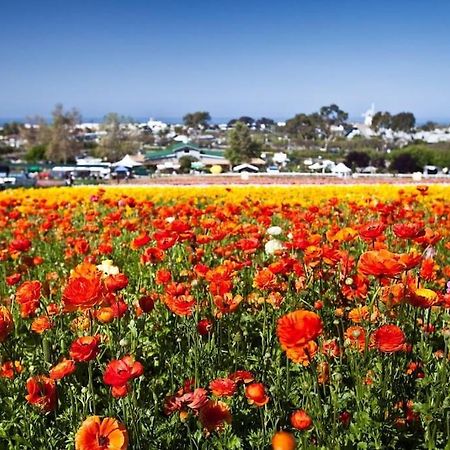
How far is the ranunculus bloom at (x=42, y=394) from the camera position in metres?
1.81

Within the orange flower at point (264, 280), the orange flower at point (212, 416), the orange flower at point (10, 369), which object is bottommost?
the orange flower at point (10, 369)

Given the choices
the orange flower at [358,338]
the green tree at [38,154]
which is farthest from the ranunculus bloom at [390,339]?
the green tree at [38,154]

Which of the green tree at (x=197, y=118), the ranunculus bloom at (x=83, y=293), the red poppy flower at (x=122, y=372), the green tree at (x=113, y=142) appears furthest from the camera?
the green tree at (x=197, y=118)

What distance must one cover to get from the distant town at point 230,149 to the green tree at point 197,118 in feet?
0.77

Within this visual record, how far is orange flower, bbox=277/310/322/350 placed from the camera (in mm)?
1577

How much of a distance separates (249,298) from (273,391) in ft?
3.63

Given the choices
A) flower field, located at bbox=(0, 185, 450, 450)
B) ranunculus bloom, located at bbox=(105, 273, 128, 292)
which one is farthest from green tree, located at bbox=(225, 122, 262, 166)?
ranunculus bloom, located at bbox=(105, 273, 128, 292)

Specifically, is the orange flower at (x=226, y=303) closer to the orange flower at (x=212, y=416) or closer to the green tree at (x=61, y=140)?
the orange flower at (x=212, y=416)

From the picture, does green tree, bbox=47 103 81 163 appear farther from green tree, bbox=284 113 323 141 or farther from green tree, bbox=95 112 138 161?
green tree, bbox=284 113 323 141

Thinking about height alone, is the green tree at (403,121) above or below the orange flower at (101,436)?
above

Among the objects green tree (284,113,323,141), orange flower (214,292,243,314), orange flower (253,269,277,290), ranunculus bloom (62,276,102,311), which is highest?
green tree (284,113,323,141)

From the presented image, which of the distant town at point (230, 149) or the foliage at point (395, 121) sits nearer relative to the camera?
the distant town at point (230, 149)

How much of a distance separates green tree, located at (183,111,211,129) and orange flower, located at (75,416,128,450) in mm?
144201

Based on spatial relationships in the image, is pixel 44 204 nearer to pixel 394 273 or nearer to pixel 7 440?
pixel 7 440
